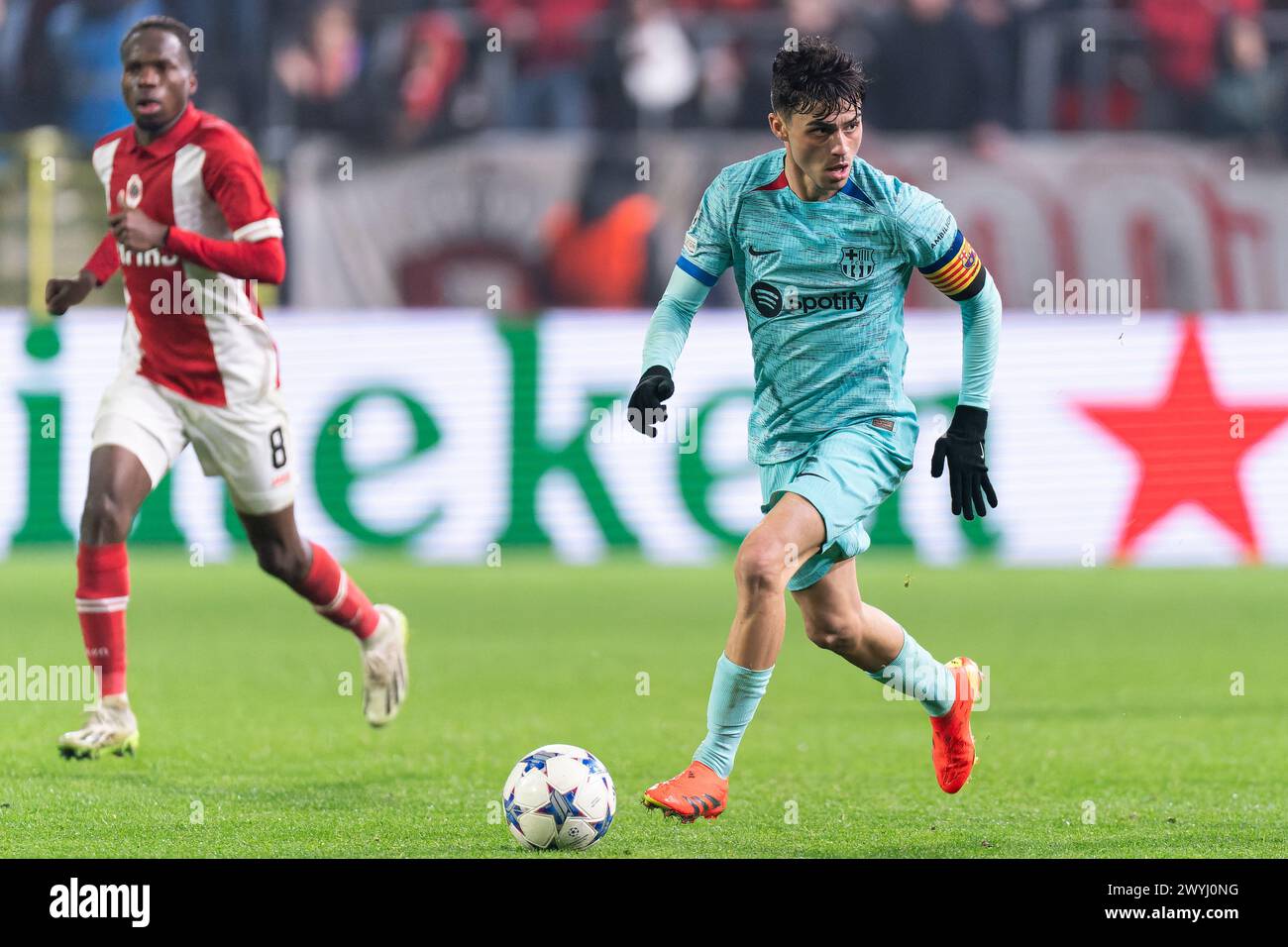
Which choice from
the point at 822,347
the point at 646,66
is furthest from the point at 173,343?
the point at 646,66

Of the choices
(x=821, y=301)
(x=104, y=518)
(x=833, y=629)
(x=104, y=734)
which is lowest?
(x=104, y=734)

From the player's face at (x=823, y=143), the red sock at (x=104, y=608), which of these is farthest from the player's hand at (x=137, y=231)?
the player's face at (x=823, y=143)

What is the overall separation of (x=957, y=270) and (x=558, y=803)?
5.98 feet

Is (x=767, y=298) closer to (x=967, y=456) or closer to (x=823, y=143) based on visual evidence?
(x=823, y=143)

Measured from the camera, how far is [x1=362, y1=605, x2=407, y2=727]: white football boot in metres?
7.31

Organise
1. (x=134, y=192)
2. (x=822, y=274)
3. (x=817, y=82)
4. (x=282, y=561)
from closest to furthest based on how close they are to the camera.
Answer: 1. (x=817, y=82)
2. (x=822, y=274)
3. (x=134, y=192)
4. (x=282, y=561)

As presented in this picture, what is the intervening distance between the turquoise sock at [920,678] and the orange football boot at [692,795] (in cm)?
65

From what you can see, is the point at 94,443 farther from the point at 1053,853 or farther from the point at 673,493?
the point at 673,493

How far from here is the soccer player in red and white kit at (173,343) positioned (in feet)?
21.8

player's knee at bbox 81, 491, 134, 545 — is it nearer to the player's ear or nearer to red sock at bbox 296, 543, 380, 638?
red sock at bbox 296, 543, 380, 638

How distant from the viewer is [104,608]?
674 cm

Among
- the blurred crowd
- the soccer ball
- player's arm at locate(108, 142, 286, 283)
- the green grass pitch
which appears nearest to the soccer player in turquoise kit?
the soccer ball

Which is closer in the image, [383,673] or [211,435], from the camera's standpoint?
[211,435]

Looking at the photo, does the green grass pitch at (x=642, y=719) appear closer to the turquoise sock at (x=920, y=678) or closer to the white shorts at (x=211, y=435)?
the turquoise sock at (x=920, y=678)
